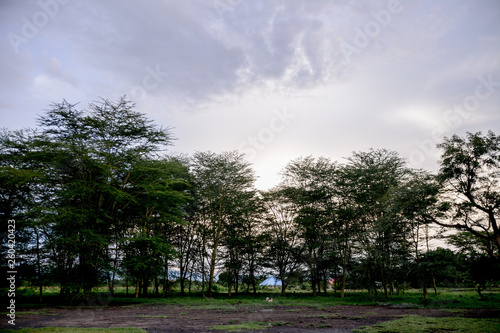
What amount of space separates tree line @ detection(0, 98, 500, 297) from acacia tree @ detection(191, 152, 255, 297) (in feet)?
0.38

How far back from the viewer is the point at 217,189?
29.2 metres

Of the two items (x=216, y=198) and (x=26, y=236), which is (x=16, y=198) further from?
(x=216, y=198)

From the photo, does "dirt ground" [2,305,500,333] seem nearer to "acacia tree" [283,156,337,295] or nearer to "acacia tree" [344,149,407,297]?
"acacia tree" [344,149,407,297]

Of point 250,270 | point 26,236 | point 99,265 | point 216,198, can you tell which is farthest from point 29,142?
point 250,270

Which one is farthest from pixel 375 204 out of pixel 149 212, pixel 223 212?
pixel 149 212

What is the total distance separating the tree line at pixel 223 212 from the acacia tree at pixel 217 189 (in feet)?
0.38

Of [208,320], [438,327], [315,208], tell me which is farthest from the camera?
[315,208]

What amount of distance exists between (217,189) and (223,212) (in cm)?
252

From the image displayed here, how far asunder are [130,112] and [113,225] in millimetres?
9496

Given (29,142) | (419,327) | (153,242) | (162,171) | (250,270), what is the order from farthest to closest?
(250,270), (162,171), (153,242), (29,142), (419,327)

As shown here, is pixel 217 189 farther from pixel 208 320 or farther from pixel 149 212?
pixel 208 320

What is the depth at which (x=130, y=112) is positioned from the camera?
891 inches

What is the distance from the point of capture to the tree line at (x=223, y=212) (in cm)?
1727

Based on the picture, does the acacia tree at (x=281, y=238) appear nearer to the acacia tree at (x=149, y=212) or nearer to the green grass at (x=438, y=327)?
the acacia tree at (x=149, y=212)
